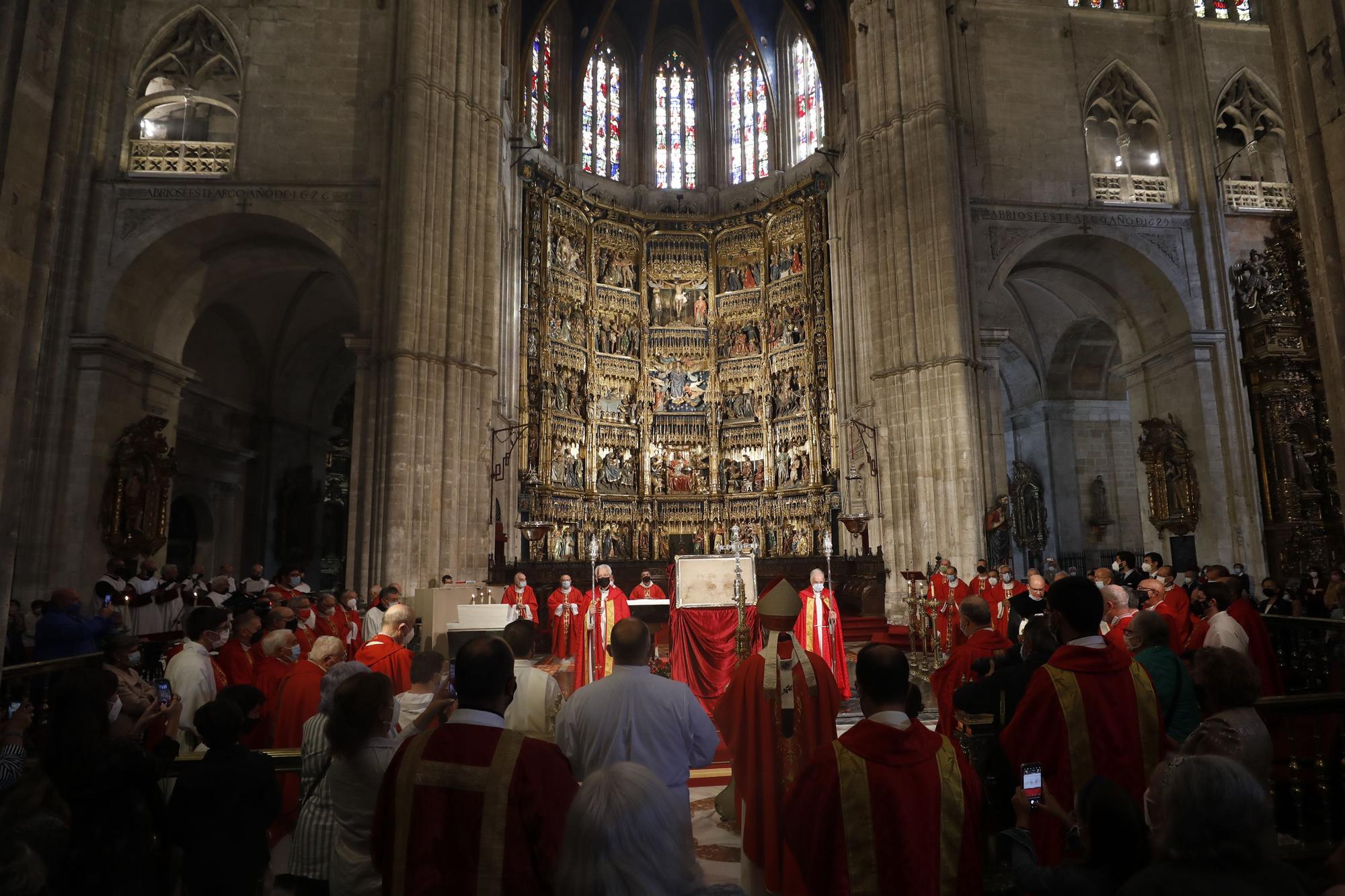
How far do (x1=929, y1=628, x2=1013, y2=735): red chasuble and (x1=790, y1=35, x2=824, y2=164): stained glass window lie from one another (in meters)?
25.0

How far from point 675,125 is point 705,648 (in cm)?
2480

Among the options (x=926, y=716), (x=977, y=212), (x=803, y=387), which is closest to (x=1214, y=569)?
(x=926, y=716)

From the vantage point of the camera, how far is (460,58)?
18.2 meters

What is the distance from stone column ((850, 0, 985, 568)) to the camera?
57.3 feet

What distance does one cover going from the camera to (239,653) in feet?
20.0

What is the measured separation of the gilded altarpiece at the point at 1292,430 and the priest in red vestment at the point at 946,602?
8.36m

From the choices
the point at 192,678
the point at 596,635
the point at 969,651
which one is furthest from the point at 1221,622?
the point at 192,678

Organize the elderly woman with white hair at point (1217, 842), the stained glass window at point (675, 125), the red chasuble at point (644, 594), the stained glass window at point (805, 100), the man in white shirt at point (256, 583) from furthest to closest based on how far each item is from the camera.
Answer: the stained glass window at point (675, 125) < the stained glass window at point (805, 100) < the red chasuble at point (644, 594) < the man in white shirt at point (256, 583) < the elderly woman with white hair at point (1217, 842)

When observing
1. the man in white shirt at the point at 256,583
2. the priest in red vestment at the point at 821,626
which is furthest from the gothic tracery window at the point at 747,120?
the priest in red vestment at the point at 821,626

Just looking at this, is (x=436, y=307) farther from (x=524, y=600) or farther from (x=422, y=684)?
(x=422, y=684)

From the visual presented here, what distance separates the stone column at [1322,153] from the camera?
7391 millimetres

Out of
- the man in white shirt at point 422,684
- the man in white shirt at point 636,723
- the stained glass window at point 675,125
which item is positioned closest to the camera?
the man in white shirt at point 636,723

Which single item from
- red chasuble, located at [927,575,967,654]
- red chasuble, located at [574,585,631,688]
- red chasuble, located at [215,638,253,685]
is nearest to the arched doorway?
red chasuble, located at [927,575,967,654]

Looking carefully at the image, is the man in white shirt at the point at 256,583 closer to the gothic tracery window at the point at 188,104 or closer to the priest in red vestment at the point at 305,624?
the priest in red vestment at the point at 305,624
